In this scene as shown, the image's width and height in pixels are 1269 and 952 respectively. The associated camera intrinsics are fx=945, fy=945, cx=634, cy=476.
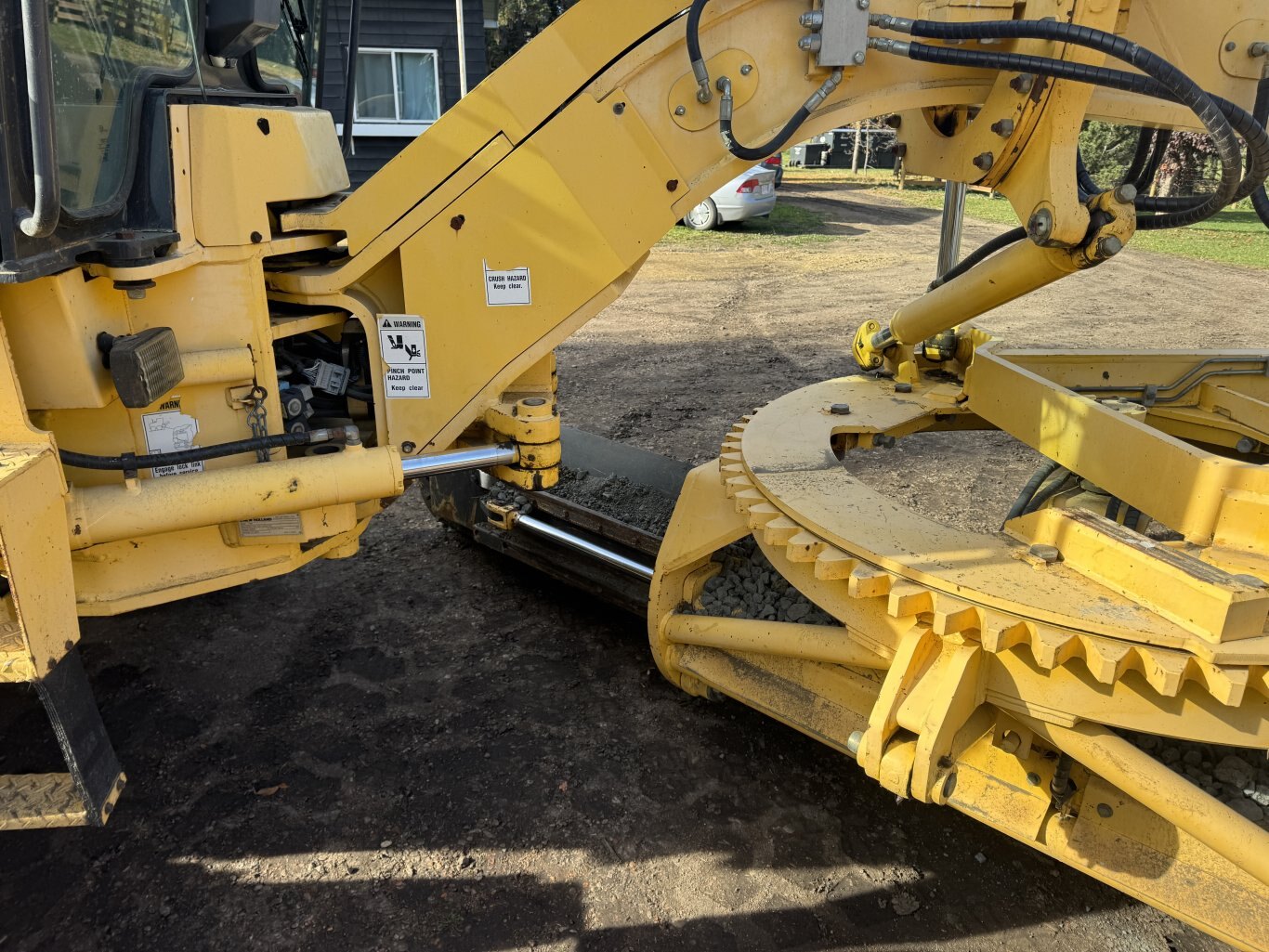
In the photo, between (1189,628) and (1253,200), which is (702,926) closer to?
(1189,628)

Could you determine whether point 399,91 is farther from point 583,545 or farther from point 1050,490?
point 1050,490

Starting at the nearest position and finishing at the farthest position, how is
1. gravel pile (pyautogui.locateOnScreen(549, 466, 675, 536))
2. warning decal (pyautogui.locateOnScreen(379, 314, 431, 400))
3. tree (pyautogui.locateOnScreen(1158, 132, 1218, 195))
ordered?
warning decal (pyautogui.locateOnScreen(379, 314, 431, 400)) < gravel pile (pyautogui.locateOnScreen(549, 466, 675, 536)) < tree (pyautogui.locateOnScreen(1158, 132, 1218, 195))

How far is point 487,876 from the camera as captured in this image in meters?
2.59

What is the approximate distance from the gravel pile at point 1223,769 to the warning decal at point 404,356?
2.22m

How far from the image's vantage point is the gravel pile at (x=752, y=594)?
A: 2.93 metres

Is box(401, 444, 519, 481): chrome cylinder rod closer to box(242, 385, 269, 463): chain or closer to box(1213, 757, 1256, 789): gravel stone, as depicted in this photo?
box(242, 385, 269, 463): chain

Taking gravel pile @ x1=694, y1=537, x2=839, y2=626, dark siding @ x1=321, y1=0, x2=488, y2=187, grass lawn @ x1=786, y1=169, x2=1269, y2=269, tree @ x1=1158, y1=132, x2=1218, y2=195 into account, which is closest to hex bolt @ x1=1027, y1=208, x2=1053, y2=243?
gravel pile @ x1=694, y1=537, x2=839, y2=626

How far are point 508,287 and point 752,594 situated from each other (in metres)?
1.23

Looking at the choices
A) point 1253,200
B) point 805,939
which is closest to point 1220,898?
point 805,939

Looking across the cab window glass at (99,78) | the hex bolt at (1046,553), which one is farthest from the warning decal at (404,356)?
the hex bolt at (1046,553)

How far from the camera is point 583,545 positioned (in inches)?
141

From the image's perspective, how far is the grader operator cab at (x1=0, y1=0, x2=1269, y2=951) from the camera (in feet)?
6.82

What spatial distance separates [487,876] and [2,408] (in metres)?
1.69

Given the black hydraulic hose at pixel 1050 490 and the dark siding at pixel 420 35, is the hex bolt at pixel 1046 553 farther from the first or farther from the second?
the dark siding at pixel 420 35
